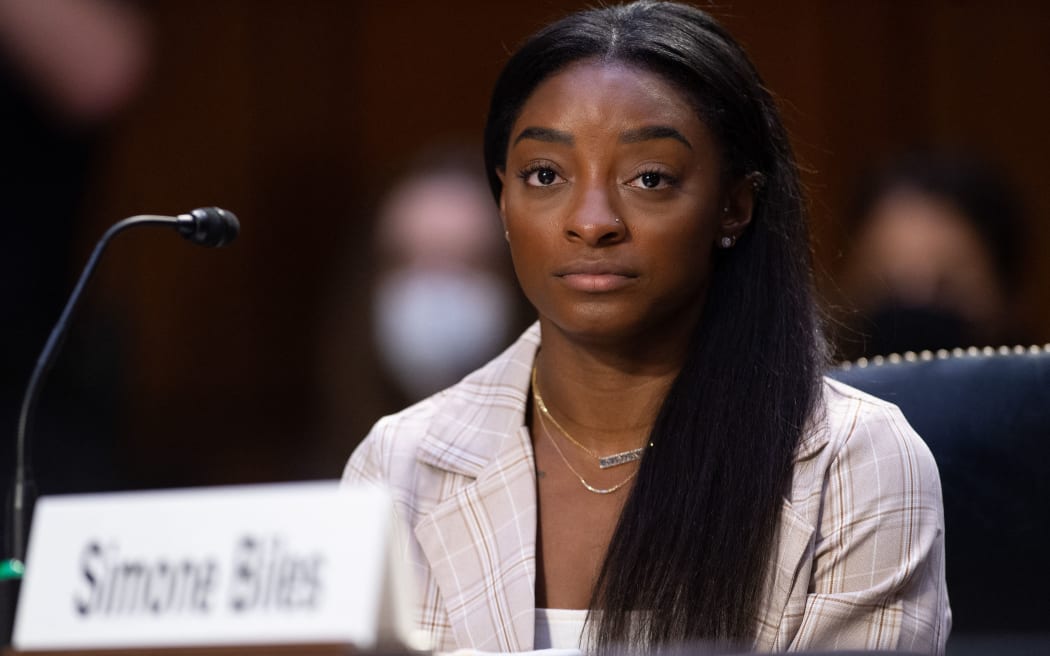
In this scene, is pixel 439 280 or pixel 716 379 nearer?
pixel 716 379

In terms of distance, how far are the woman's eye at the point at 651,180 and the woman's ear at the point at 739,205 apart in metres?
0.15

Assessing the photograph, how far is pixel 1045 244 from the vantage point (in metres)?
3.99

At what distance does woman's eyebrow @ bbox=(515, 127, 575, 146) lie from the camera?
1900mm

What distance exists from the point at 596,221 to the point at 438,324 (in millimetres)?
2371

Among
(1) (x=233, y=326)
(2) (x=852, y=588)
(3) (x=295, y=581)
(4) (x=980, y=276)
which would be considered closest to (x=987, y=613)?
(2) (x=852, y=588)

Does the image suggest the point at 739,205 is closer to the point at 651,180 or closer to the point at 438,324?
the point at 651,180

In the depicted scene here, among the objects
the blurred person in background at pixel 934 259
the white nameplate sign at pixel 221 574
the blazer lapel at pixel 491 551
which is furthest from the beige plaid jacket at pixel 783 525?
the blurred person in background at pixel 934 259

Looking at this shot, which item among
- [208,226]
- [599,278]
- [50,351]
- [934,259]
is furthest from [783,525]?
[934,259]

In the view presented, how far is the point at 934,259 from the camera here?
3016 millimetres

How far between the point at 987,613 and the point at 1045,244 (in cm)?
214

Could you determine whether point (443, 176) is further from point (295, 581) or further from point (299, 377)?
point (295, 581)

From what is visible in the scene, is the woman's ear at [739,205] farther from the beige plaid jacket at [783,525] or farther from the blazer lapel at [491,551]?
the blazer lapel at [491,551]

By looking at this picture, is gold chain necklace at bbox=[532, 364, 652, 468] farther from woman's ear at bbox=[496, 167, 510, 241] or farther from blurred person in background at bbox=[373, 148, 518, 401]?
blurred person in background at bbox=[373, 148, 518, 401]

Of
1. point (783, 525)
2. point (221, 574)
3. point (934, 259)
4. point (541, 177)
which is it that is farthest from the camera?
point (934, 259)
